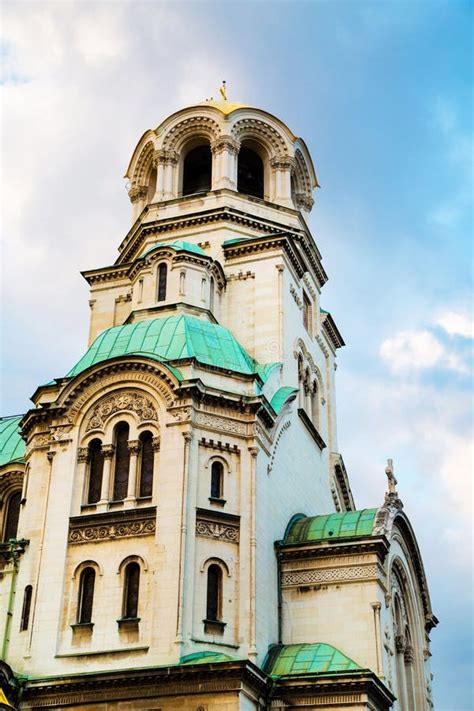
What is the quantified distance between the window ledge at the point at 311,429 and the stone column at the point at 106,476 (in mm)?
9262

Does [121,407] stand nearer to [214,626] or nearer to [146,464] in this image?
[146,464]

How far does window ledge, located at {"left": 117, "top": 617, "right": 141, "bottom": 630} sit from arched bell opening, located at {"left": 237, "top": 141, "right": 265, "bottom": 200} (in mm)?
24285

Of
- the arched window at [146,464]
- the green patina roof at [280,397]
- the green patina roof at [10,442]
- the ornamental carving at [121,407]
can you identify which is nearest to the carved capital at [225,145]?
the green patina roof at [280,397]

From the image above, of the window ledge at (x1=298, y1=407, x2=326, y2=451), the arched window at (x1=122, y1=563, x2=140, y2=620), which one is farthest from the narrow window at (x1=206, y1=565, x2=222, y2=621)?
the window ledge at (x1=298, y1=407, x2=326, y2=451)

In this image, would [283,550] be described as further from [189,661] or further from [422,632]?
[422,632]

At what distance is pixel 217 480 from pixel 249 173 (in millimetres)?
21125

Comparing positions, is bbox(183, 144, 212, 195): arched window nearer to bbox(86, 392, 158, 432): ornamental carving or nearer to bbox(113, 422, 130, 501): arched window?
bbox(86, 392, 158, 432): ornamental carving

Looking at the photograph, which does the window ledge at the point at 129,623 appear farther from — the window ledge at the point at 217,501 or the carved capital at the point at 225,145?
the carved capital at the point at 225,145

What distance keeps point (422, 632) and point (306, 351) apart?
12296 mm

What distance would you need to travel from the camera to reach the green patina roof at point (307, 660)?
30234 millimetres

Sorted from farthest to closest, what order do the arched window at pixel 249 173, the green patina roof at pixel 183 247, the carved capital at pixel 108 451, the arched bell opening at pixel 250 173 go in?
1. the arched window at pixel 249 173
2. the arched bell opening at pixel 250 173
3. the green patina roof at pixel 183 247
4. the carved capital at pixel 108 451

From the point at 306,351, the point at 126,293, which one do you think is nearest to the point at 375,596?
the point at 306,351

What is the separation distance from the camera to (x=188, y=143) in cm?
4712

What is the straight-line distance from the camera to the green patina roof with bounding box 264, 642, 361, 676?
99.2 ft
